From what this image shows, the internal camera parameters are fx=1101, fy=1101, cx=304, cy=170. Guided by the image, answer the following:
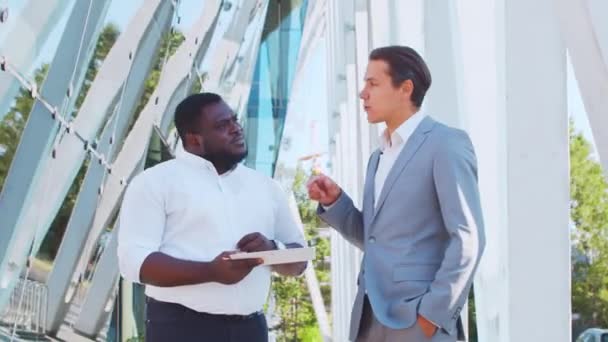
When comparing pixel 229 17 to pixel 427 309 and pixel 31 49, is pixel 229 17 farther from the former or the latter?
pixel 427 309

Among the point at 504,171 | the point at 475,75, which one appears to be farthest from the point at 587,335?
the point at 504,171

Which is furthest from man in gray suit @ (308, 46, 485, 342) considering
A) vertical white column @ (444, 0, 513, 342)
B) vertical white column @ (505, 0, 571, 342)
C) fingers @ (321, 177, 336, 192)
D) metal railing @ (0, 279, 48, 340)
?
metal railing @ (0, 279, 48, 340)

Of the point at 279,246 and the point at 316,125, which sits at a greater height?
the point at 316,125

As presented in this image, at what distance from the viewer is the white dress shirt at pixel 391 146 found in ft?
10.9

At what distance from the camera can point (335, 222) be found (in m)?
3.50

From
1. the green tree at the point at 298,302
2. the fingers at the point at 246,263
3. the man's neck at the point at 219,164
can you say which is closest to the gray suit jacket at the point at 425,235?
the fingers at the point at 246,263

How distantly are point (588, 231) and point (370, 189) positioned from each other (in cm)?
2611

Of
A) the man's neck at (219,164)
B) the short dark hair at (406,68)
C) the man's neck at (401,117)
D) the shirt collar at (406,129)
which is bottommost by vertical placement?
the man's neck at (219,164)

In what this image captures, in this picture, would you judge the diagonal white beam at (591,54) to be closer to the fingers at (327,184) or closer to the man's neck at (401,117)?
the man's neck at (401,117)

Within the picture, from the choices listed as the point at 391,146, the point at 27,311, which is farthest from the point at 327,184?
the point at 27,311

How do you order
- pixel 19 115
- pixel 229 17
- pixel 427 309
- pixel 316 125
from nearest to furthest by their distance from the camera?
pixel 427 309 < pixel 19 115 < pixel 229 17 < pixel 316 125

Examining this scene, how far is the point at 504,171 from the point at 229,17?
1159 cm

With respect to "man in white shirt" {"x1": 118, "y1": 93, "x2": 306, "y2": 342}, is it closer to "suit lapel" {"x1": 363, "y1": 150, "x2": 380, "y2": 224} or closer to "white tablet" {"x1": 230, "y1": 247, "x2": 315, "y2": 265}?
"white tablet" {"x1": 230, "y1": 247, "x2": 315, "y2": 265}

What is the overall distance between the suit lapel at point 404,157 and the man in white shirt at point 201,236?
445mm
